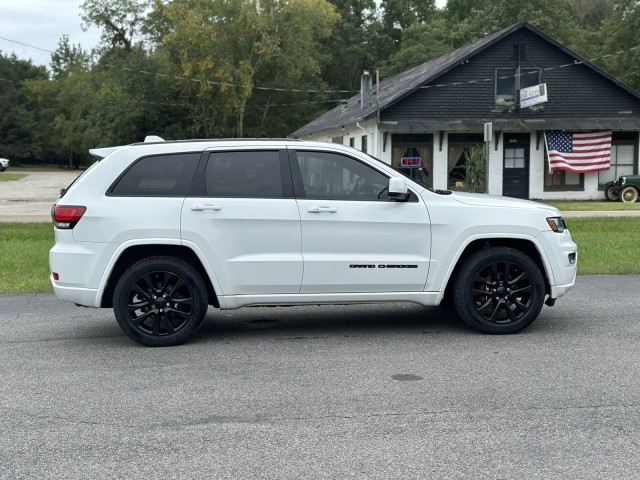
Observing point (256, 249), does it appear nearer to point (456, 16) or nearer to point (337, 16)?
point (337, 16)

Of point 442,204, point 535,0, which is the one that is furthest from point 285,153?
point 535,0

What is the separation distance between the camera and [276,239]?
23.2 feet

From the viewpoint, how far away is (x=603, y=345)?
6.96 m

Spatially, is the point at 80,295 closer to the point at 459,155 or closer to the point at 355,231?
the point at 355,231

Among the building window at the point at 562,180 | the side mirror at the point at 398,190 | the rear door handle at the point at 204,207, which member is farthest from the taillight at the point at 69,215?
the building window at the point at 562,180

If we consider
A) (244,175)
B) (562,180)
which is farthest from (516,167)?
(244,175)

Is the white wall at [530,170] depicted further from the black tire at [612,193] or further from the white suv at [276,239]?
the white suv at [276,239]

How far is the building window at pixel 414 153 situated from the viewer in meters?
32.8

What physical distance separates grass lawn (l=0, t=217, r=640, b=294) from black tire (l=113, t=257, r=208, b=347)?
3.96 metres

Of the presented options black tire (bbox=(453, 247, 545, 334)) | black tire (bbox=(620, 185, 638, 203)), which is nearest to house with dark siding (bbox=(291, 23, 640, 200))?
black tire (bbox=(620, 185, 638, 203))

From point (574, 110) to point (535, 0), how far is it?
84.7ft

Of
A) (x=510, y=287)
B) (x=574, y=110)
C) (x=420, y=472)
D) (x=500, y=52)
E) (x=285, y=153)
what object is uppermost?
(x=500, y=52)

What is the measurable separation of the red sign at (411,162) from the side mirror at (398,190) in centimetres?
2583

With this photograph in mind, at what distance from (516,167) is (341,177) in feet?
91.4
